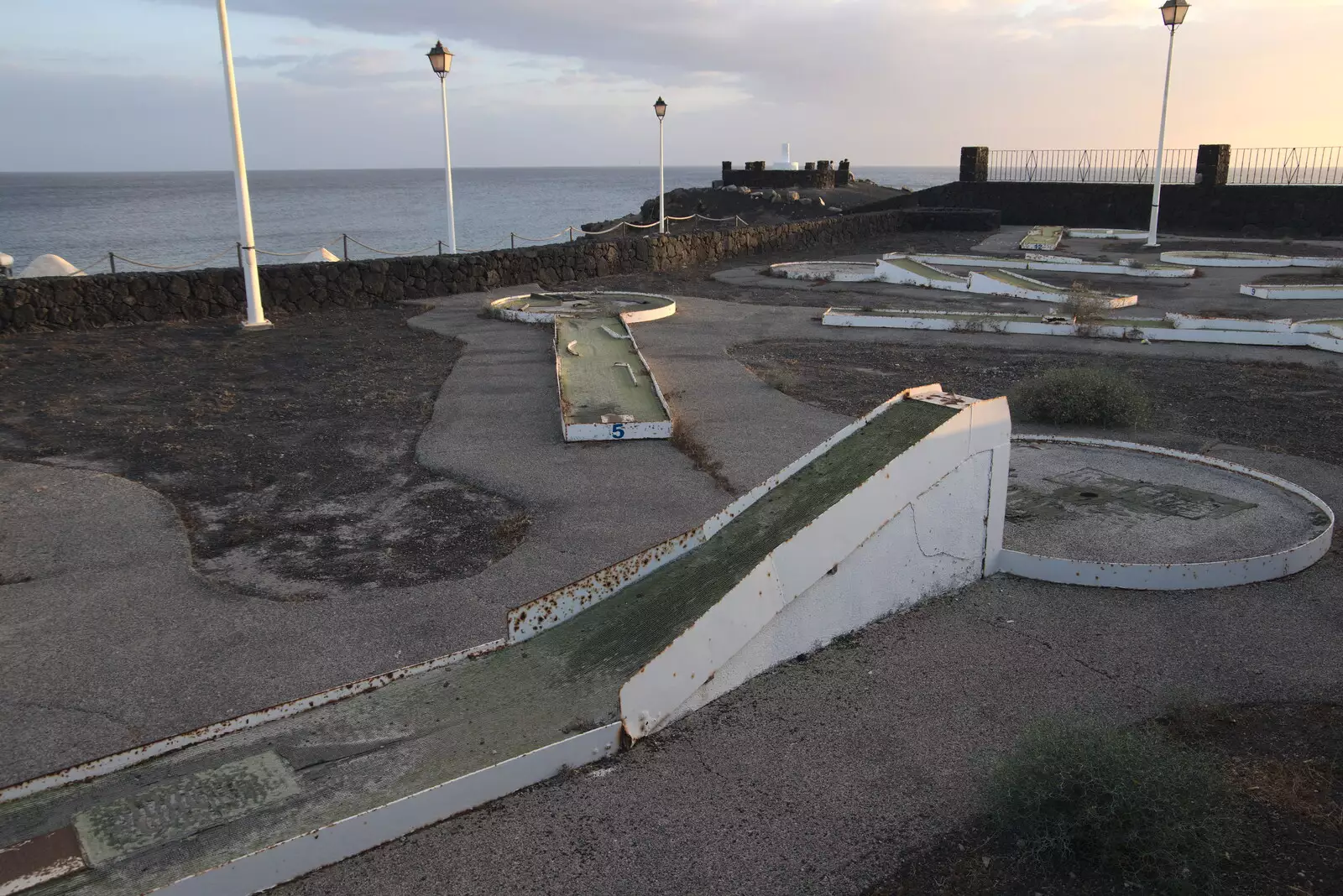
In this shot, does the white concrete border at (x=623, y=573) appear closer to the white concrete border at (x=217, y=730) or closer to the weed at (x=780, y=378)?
the white concrete border at (x=217, y=730)

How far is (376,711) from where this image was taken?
13.1ft

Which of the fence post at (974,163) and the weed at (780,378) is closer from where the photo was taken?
the weed at (780,378)

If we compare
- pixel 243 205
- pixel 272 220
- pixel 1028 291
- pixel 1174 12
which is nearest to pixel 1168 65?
pixel 1174 12

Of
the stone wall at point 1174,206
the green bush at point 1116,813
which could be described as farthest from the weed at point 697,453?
the stone wall at point 1174,206

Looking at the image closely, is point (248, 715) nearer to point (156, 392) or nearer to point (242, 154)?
point (156, 392)

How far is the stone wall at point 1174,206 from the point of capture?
92.9ft

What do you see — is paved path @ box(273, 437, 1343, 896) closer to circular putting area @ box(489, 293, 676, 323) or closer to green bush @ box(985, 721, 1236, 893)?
green bush @ box(985, 721, 1236, 893)

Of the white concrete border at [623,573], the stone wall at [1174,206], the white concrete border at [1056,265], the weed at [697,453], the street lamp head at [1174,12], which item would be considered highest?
the street lamp head at [1174,12]

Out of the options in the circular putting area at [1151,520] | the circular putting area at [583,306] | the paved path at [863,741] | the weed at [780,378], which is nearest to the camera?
the paved path at [863,741]

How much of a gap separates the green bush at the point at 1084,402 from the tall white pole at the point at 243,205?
9481 mm

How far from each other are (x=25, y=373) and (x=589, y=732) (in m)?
10.4

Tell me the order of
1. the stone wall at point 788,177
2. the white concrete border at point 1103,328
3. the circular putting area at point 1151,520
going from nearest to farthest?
the circular putting area at point 1151,520 → the white concrete border at point 1103,328 → the stone wall at point 788,177

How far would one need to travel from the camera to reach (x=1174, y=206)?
30.7 meters

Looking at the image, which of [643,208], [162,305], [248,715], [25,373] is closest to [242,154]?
[162,305]
